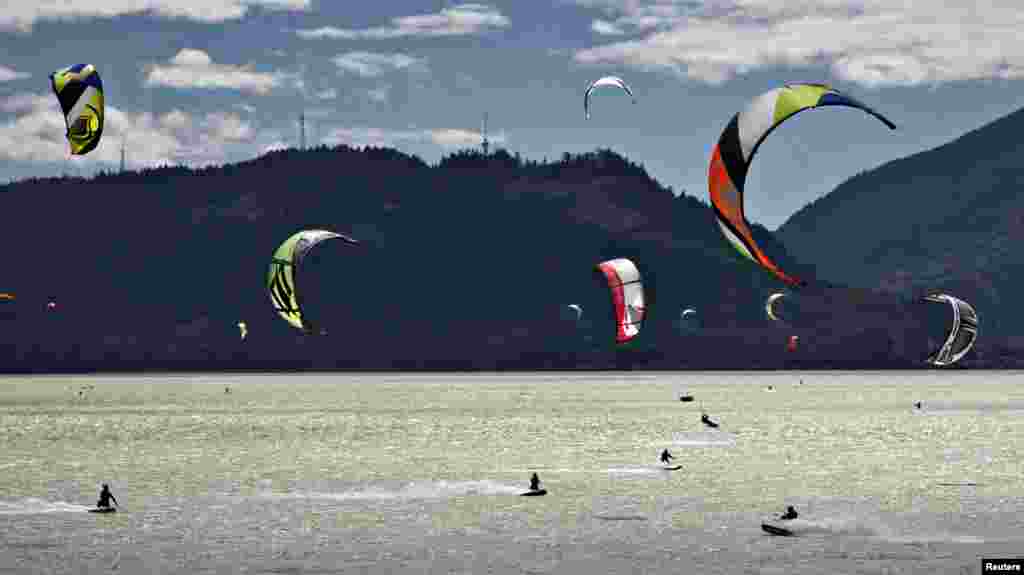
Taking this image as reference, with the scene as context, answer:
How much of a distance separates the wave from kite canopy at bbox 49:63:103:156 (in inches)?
1056

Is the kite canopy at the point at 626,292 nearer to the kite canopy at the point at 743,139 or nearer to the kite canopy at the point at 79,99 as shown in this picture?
the kite canopy at the point at 79,99

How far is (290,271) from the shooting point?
92250 mm

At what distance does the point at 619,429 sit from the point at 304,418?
28.3 metres

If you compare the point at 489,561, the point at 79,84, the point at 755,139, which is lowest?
the point at 489,561

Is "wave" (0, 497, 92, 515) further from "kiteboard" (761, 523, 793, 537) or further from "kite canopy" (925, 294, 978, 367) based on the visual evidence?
"kite canopy" (925, 294, 978, 367)

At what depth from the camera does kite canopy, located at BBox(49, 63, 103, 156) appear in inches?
2655

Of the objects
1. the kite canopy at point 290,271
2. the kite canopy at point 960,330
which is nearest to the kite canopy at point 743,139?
the kite canopy at point 290,271

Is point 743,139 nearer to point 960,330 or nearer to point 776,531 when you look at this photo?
point 776,531

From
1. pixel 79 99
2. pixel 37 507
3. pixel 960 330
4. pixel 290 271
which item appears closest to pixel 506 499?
pixel 37 507

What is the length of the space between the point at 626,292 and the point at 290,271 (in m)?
27.4

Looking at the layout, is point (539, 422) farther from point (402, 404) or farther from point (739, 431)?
point (402, 404)

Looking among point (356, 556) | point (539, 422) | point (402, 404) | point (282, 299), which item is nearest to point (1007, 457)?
point (356, 556)

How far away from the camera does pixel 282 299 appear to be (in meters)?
101

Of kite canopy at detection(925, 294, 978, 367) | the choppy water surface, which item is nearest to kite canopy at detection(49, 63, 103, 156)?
the choppy water surface
